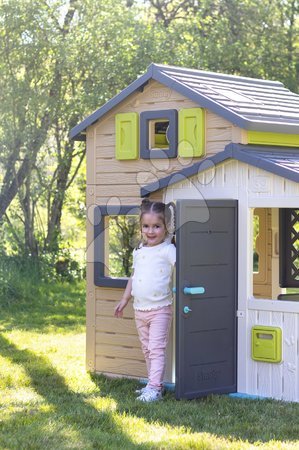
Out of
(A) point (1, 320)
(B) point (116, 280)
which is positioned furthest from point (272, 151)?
(A) point (1, 320)

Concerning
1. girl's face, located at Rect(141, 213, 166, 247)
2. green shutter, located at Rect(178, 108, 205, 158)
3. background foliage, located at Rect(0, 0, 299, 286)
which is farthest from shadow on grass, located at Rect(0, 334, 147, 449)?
background foliage, located at Rect(0, 0, 299, 286)

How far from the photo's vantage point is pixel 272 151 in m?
7.89

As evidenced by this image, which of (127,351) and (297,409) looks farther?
(127,351)

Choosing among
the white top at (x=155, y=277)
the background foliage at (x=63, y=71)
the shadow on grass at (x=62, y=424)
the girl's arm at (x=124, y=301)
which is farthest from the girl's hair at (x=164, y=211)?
the background foliage at (x=63, y=71)

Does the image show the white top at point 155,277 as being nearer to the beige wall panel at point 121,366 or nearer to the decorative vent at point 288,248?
the beige wall panel at point 121,366

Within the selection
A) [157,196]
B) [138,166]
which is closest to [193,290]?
[157,196]

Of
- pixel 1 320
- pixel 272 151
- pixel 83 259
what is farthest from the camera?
pixel 83 259

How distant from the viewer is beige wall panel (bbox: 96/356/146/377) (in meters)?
8.40

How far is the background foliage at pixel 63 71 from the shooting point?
14891mm

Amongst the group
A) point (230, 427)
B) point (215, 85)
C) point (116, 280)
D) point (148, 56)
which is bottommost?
point (230, 427)

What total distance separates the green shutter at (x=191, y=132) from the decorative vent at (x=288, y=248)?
1.65 m

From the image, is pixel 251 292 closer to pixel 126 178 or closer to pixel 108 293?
pixel 108 293

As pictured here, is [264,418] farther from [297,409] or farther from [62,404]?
[62,404]

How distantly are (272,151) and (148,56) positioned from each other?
8.11 m
